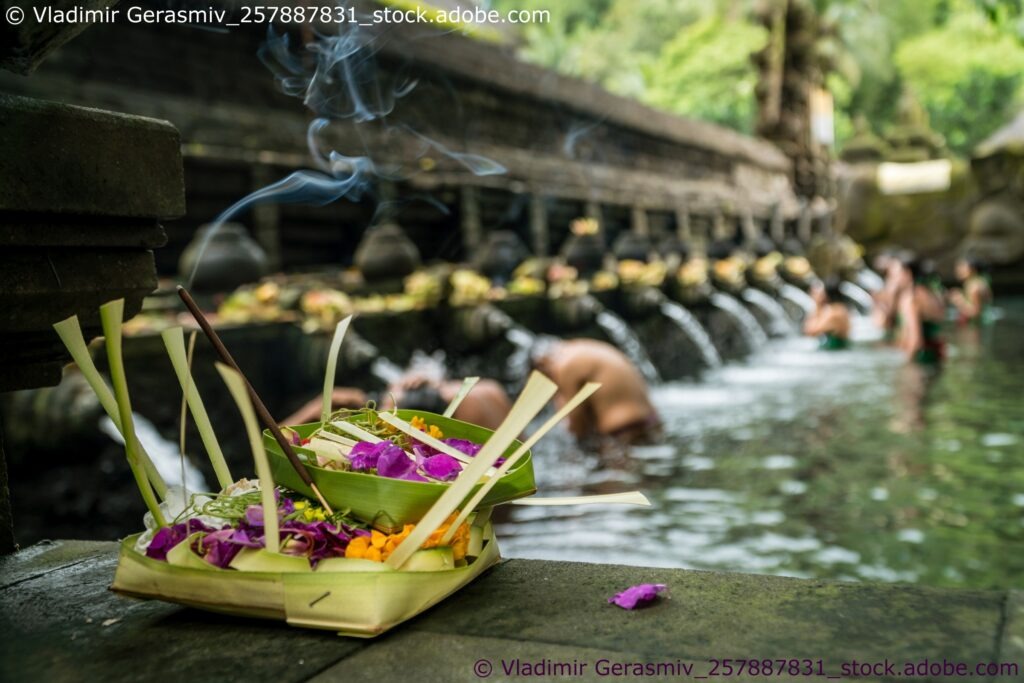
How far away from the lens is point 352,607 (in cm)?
167

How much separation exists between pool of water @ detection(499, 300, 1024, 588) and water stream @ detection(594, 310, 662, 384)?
1.24m

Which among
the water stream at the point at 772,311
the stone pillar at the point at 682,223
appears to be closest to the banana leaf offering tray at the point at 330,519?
the water stream at the point at 772,311

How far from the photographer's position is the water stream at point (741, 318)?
1440 cm

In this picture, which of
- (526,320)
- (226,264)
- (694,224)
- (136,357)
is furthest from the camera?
(694,224)

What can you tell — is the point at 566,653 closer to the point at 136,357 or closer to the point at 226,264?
the point at 136,357

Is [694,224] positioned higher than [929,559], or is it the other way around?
[694,224]

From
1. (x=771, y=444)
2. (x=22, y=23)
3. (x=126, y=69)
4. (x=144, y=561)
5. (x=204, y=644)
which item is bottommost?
(x=771, y=444)

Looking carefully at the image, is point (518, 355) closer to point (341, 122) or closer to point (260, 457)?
point (341, 122)

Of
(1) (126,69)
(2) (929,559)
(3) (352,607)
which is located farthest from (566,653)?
(1) (126,69)

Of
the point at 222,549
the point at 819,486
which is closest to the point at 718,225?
the point at 819,486

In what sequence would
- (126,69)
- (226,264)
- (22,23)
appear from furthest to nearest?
(126,69), (226,264), (22,23)

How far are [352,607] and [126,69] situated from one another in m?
7.93

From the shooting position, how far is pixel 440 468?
188cm

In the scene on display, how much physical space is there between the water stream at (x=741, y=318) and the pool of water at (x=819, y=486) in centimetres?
424
